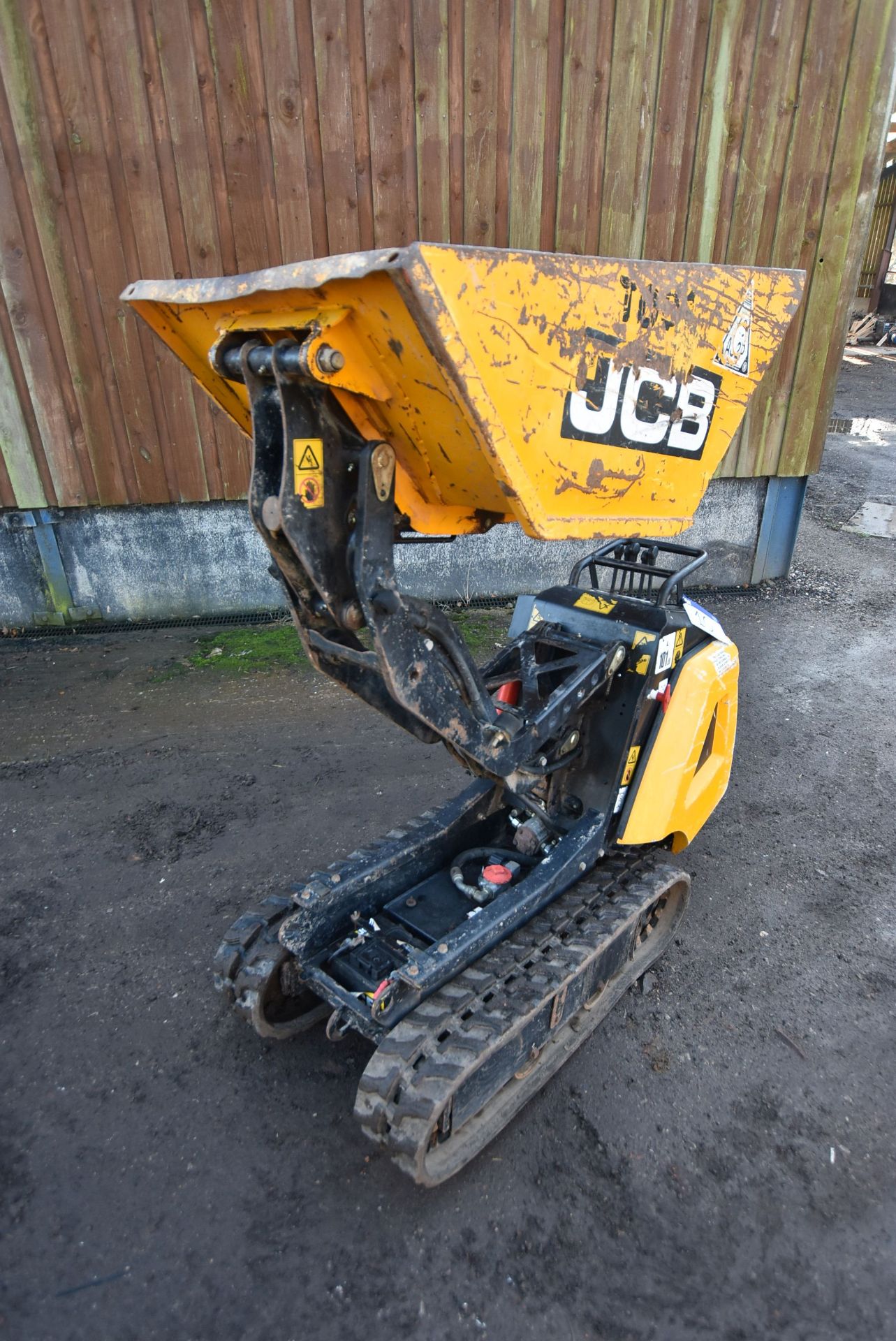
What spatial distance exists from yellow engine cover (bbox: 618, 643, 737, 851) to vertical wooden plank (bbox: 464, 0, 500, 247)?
4224mm

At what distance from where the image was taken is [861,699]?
603cm

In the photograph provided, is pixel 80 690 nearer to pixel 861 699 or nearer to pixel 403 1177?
pixel 403 1177

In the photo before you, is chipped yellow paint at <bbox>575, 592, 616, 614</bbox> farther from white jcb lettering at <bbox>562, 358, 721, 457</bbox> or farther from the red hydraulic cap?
white jcb lettering at <bbox>562, 358, 721, 457</bbox>

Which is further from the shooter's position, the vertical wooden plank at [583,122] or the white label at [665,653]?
the vertical wooden plank at [583,122]

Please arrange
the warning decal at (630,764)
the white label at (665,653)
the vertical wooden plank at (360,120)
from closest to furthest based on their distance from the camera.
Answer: the white label at (665,653) < the warning decal at (630,764) < the vertical wooden plank at (360,120)

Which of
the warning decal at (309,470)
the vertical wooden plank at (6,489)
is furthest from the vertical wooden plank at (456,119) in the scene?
the warning decal at (309,470)

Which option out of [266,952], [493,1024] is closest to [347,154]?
[266,952]

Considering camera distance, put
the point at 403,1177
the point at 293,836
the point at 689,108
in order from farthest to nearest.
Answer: the point at 689,108 → the point at 293,836 → the point at 403,1177

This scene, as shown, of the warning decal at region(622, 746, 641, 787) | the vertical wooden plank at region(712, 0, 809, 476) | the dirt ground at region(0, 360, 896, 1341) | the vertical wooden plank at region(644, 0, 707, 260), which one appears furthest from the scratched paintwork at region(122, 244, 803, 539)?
the vertical wooden plank at region(644, 0, 707, 260)

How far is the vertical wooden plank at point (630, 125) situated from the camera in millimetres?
6129

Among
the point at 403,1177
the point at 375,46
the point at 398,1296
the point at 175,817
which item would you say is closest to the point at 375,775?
the point at 175,817

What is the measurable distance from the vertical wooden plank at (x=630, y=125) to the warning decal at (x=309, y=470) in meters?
5.32

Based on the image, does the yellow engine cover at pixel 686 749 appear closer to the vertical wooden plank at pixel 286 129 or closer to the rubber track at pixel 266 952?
the rubber track at pixel 266 952

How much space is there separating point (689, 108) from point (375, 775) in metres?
5.75
